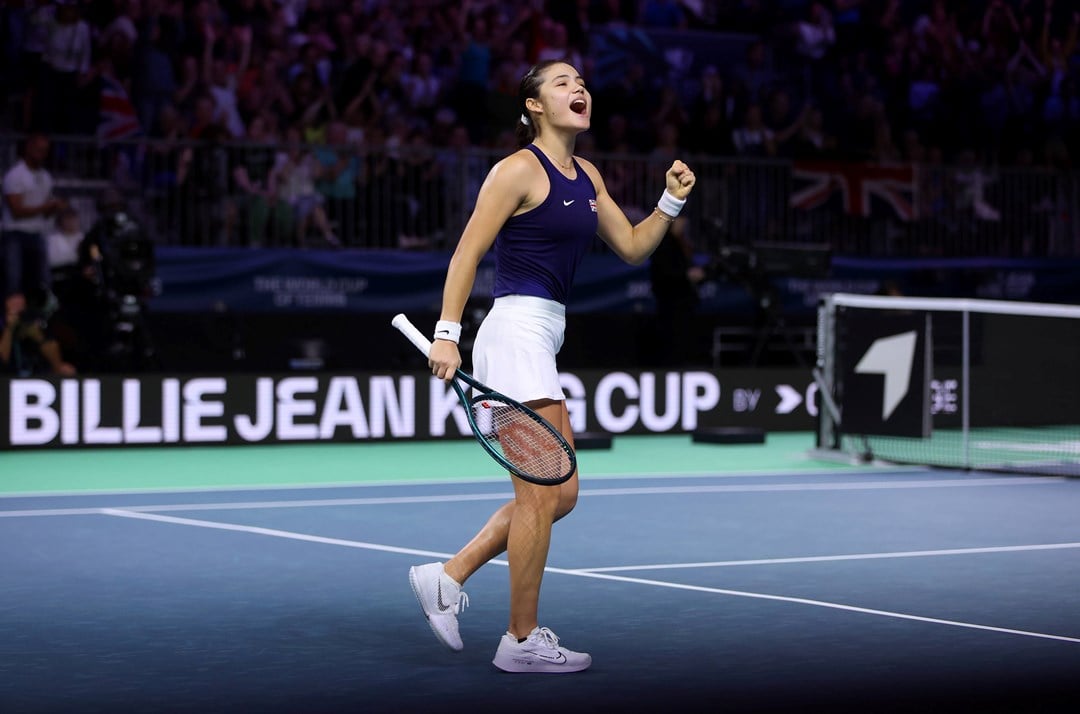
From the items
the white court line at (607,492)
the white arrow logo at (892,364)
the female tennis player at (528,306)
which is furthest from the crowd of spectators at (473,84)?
the female tennis player at (528,306)

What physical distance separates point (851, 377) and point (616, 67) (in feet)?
27.8

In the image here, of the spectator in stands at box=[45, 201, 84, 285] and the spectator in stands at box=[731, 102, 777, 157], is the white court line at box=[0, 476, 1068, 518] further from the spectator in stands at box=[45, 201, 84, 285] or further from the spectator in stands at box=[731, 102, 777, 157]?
the spectator in stands at box=[731, 102, 777, 157]

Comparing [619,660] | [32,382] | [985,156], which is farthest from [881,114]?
[619,660]

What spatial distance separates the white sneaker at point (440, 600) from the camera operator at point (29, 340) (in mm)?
10243

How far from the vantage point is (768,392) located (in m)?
17.8

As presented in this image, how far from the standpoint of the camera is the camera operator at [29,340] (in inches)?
631

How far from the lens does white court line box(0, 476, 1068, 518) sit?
11195mm

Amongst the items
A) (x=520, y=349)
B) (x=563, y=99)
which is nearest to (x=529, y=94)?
(x=563, y=99)

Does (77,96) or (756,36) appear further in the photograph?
(756,36)

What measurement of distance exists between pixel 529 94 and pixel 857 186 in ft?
49.0

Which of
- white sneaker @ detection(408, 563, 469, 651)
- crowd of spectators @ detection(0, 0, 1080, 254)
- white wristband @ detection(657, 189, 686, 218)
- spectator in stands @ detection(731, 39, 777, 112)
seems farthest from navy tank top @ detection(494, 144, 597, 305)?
spectator in stands @ detection(731, 39, 777, 112)

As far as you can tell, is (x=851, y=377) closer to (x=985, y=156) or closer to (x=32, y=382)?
(x=32, y=382)

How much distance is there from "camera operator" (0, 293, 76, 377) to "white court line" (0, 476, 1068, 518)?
510cm

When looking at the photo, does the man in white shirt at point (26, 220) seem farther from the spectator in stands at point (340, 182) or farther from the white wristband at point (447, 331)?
the white wristband at point (447, 331)
